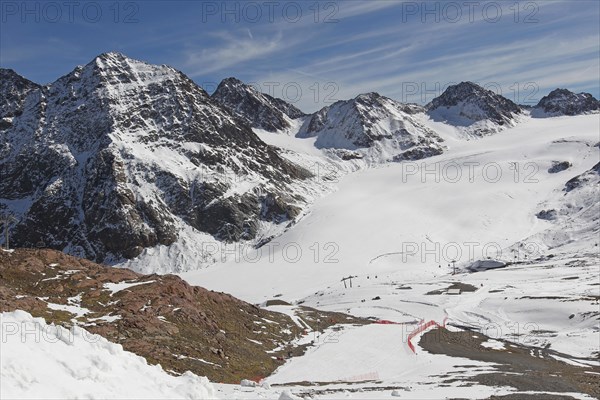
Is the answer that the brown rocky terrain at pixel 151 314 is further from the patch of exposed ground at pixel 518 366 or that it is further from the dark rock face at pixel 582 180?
the dark rock face at pixel 582 180

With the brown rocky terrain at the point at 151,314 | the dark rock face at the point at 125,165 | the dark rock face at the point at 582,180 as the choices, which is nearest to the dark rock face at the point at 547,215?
the dark rock face at the point at 582,180

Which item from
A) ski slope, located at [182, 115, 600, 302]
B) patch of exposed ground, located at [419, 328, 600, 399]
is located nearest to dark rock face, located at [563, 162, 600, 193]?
ski slope, located at [182, 115, 600, 302]

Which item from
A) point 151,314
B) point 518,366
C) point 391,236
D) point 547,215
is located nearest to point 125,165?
point 391,236

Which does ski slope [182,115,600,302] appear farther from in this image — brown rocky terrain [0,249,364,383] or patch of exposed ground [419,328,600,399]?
brown rocky terrain [0,249,364,383]

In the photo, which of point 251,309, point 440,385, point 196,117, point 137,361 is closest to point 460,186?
point 196,117

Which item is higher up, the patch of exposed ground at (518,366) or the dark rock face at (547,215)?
the dark rock face at (547,215)

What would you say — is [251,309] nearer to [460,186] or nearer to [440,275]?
[440,275]
